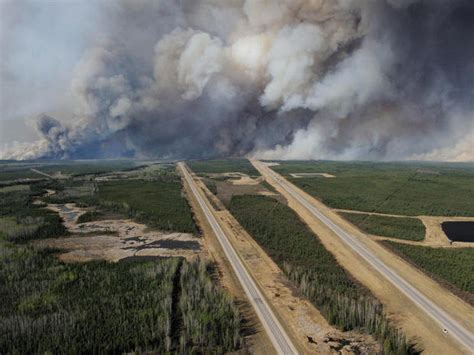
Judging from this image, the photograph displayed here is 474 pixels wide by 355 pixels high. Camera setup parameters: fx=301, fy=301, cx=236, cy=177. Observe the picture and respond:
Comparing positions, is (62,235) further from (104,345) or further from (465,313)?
(465,313)

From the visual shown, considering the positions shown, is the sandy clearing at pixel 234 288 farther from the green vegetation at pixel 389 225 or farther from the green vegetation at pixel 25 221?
the green vegetation at pixel 389 225

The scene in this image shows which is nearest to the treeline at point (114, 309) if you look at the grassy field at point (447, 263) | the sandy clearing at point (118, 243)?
the sandy clearing at point (118, 243)

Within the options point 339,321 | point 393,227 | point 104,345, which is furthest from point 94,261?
point 393,227

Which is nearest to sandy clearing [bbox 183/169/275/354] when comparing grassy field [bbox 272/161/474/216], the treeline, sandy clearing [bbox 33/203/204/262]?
the treeline

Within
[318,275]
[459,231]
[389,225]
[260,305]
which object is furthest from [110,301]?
[459,231]

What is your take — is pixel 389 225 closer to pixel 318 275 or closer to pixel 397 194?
pixel 318 275

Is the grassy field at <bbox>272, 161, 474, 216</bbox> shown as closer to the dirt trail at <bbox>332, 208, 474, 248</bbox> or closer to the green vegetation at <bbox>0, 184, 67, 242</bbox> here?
the dirt trail at <bbox>332, 208, 474, 248</bbox>
